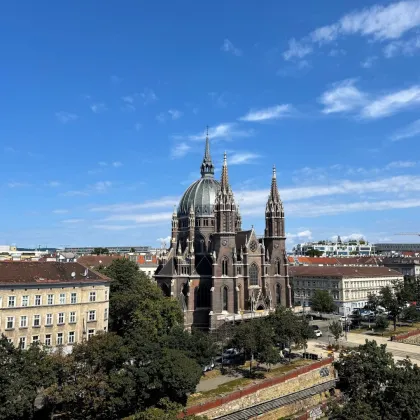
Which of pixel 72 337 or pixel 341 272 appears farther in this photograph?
pixel 341 272

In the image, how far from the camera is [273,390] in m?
53.1

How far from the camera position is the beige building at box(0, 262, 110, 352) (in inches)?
2238

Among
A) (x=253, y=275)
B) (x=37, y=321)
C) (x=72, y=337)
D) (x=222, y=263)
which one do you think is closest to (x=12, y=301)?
(x=37, y=321)

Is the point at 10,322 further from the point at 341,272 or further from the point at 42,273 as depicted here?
Result: the point at 341,272

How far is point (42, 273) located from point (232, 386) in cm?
3158

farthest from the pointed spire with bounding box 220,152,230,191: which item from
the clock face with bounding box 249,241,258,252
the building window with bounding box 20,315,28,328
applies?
the building window with bounding box 20,315,28,328

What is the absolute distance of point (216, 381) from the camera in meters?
56.0

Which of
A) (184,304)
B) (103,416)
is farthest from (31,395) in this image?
(184,304)

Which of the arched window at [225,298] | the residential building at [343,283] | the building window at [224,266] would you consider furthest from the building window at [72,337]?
the residential building at [343,283]

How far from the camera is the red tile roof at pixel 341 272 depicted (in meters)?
120

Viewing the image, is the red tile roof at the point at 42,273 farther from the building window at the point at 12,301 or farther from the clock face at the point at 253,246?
the clock face at the point at 253,246

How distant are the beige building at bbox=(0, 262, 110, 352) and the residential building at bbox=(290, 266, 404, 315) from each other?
6862 centimetres

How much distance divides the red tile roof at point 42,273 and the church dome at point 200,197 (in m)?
40.6

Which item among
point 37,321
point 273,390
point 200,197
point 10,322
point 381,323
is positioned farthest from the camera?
point 200,197
